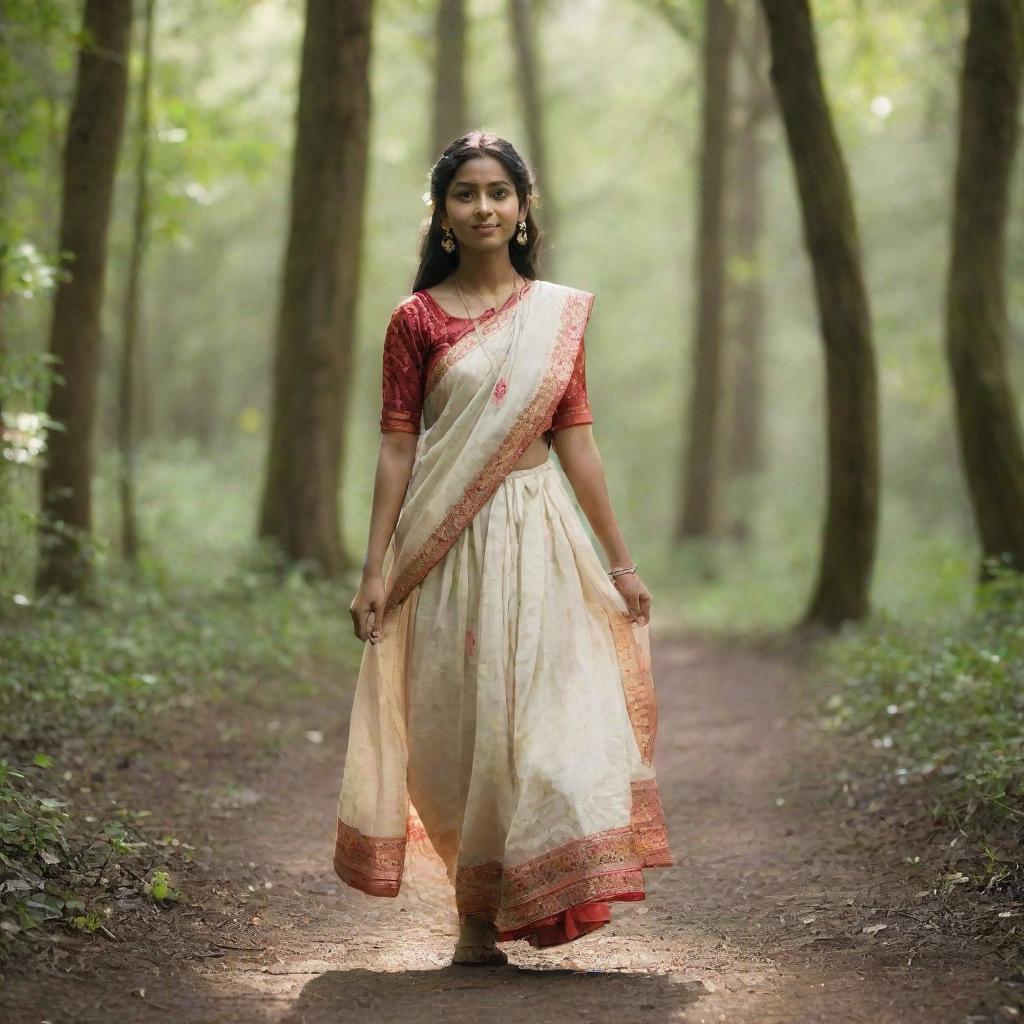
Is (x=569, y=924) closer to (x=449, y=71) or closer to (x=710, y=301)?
(x=449, y=71)

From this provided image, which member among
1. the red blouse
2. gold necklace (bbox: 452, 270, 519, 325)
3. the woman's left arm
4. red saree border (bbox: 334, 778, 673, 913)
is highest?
gold necklace (bbox: 452, 270, 519, 325)

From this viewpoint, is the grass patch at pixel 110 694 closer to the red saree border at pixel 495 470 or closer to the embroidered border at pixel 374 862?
the embroidered border at pixel 374 862

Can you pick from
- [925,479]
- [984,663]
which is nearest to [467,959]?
[984,663]

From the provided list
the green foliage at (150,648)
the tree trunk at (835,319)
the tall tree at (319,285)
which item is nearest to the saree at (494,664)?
the green foliage at (150,648)

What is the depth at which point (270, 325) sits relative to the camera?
76.7ft

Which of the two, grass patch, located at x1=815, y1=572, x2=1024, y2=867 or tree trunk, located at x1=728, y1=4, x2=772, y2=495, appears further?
tree trunk, located at x1=728, y1=4, x2=772, y2=495

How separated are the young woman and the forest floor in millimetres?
334

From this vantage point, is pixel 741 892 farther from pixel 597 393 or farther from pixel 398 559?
pixel 597 393

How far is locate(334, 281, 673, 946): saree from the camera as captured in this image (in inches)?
147

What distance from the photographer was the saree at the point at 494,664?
12.3 feet

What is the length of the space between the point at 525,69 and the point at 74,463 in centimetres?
1239

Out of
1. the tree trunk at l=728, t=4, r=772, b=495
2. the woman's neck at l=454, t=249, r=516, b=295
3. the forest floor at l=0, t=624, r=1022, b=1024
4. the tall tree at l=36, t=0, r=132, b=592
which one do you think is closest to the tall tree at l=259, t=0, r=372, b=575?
the tall tree at l=36, t=0, r=132, b=592

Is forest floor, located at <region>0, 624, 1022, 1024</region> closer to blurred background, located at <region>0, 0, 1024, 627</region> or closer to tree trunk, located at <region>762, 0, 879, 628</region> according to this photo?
blurred background, located at <region>0, 0, 1024, 627</region>

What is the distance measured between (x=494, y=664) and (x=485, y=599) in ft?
0.64
